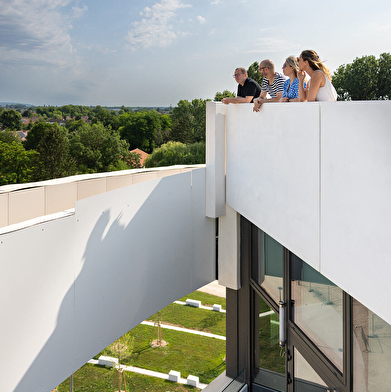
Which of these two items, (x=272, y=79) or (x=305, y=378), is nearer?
(x=305, y=378)

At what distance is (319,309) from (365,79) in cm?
4472

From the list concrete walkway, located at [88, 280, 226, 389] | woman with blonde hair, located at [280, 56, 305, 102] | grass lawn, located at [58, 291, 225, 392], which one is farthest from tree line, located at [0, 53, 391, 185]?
woman with blonde hair, located at [280, 56, 305, 102]

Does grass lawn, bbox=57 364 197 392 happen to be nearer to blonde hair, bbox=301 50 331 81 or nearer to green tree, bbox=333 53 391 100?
blonde hair, bbox=301 50 331 81

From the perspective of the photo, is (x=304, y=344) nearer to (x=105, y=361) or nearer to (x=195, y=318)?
(x=105, y=361)

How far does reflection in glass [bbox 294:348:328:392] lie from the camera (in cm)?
398

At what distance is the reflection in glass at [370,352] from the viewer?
9.16 ft

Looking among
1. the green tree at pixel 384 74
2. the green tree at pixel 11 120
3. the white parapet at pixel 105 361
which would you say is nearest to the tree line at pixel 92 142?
the green tree at pixel 11 120

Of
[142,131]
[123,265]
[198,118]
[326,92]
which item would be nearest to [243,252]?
[123,265]

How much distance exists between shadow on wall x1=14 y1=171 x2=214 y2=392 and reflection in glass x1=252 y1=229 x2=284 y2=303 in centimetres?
118

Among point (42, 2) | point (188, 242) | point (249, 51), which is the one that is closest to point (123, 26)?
point (42, 2)

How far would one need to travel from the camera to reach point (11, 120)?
71.1m

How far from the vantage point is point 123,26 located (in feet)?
308

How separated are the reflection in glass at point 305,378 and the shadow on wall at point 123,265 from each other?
7.77ft

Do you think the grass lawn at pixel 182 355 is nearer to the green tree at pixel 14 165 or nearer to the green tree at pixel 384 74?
the green tree at pixel 14 165
